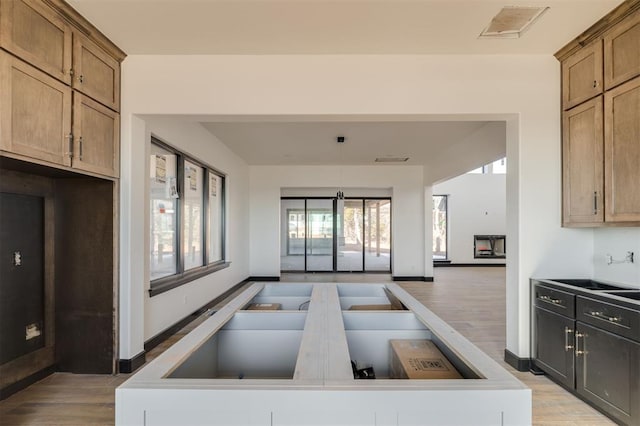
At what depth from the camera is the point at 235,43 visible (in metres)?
2.90

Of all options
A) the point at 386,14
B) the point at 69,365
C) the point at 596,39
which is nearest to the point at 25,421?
the point at 69,365

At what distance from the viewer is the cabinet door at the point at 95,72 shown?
2645 millimetres

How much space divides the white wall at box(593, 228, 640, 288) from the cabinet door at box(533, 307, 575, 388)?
675 mm

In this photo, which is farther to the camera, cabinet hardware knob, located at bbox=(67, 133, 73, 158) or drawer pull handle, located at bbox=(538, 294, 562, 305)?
drawer pull handle, located at bbox=(538, 294, 562, 305)

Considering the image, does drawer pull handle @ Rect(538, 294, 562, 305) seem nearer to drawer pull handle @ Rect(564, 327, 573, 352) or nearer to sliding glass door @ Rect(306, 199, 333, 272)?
drawer pull handle @ Rect(564, 327, 573, 352)

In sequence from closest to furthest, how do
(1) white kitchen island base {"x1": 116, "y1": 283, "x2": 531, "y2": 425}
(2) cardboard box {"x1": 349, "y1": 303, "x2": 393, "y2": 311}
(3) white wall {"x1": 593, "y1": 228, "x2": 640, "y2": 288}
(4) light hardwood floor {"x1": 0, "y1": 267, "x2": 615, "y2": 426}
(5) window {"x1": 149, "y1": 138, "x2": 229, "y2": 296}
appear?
1. (1) white kitchen island base {"x1": 116, "y1": 283, "x2": 531, "y2": 425}
2. (4) light hardwood floor {"x1": 0, "y1": 267, "x2": 615, "y2": 426}
3. (2) cardboard box {"x1": 349, "y1": 303, "x2": 393, "y2": 311}
4. (3) white wall {"x1": 593, "y1": 228, "x2": 640, "y2": 288}
5. (5) window {"x1": 149, "y1": 138, "x2": 229, "y2": 296}

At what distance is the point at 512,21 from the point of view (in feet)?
8.51

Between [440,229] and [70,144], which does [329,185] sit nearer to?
[440,229]

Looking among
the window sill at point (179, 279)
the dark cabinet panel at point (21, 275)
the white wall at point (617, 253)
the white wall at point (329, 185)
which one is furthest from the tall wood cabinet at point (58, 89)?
the white wall at point (329, 185)

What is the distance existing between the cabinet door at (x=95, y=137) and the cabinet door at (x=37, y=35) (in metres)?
0.26

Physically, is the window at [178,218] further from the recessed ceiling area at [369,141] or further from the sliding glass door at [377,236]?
the sliding glass door at [377,236]

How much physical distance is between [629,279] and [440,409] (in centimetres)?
290

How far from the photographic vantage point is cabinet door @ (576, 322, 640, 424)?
2.21 m

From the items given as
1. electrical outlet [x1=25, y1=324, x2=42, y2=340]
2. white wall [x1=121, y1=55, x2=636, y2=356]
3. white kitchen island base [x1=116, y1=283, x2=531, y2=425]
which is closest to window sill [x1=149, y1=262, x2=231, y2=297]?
white wall [x1=121, y1=55, x2=636, y2=356]
